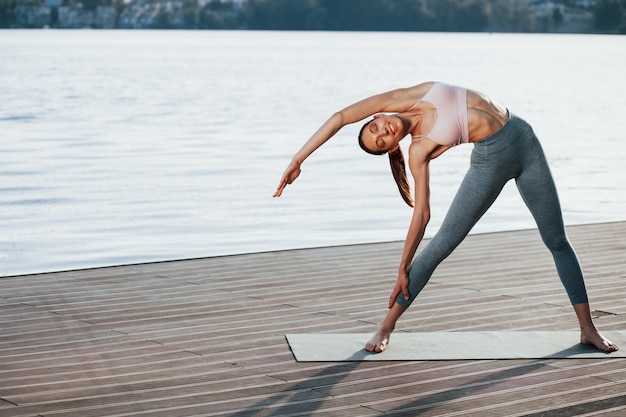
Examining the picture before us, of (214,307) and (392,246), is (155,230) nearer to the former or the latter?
(392,246)

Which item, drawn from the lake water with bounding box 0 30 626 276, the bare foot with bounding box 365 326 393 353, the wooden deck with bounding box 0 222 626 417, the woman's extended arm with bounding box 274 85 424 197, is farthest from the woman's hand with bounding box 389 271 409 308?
the lake water with bounding box 0 30 626 276

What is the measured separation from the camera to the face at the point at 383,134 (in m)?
3.80

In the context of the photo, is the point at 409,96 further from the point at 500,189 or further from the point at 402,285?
the point at 402,285

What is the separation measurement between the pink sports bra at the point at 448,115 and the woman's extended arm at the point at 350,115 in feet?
0.18

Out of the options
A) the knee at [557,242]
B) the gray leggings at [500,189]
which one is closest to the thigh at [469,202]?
the gray leggings at [500,189]

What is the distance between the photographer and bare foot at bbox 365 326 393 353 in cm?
423

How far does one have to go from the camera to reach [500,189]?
4117mm

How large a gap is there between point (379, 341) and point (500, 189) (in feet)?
2.33

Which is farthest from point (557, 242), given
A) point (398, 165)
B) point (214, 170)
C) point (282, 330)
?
point (214, 170)

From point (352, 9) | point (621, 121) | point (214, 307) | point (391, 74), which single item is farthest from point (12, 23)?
point (214, 307)

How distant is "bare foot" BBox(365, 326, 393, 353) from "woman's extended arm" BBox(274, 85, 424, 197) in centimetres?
74

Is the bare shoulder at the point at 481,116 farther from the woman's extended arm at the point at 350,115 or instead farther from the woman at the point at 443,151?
the woman's extended arm at the point at 350,115

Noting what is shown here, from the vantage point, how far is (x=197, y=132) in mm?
20734

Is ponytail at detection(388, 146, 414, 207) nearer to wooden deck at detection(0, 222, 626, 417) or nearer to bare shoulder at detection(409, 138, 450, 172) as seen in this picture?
bare shoulder at detection(409, 138, 450, 172)
